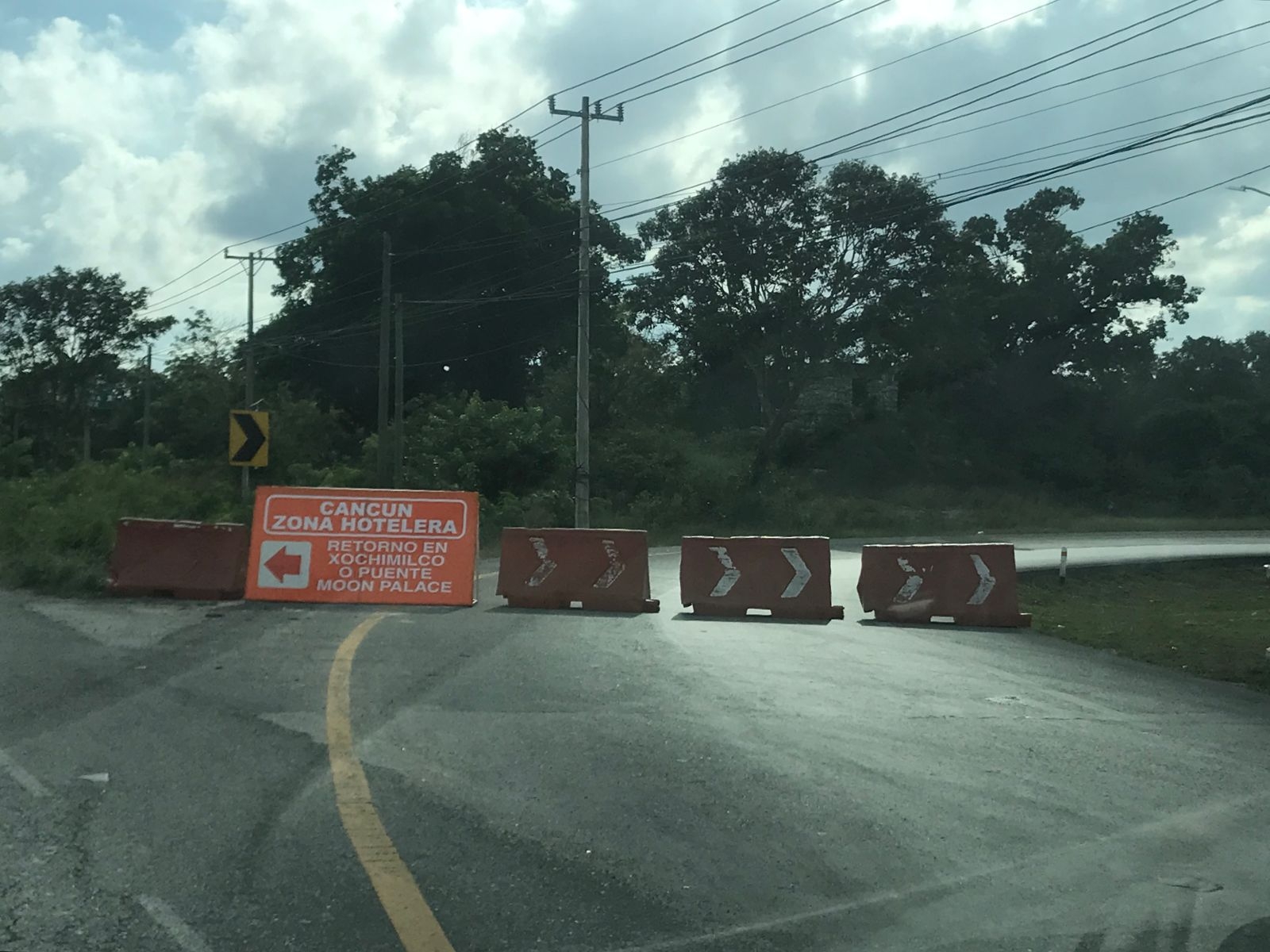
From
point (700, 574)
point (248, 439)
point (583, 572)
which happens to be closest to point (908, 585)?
point (700, 574)

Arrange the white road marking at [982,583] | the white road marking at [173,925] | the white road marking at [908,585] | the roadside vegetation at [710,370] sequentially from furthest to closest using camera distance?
the roadside vegetation at [710,370], the white road marking at [908,585], the white road marking at [982,583], the white road marking at [173,925]

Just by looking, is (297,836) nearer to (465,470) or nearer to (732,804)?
(732,804)

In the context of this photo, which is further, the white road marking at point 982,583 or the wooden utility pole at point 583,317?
the wooden utility pole at point 583,317

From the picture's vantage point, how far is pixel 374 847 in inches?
234

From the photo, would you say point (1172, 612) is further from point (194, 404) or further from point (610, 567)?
point (194, 404)

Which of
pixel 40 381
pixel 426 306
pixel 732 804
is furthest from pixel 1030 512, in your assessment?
pixel 732 804

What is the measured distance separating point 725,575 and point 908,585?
7.44ft

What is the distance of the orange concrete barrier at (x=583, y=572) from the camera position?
16.3 metres

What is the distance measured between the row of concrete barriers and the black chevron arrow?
11.0 feet

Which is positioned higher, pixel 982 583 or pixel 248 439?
pixel 248 439

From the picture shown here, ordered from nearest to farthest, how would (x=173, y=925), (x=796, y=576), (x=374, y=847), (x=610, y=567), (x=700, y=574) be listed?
1. (x=173, y=925)
2. (x=374, y=847)
3. (x=796, y=576)
4. (x=610, y=567)
5. (x=700, y=574)

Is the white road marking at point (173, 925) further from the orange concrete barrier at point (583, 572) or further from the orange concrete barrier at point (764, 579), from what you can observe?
the orange concrete barrier at point (764, 579)

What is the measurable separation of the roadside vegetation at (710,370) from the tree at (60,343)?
12 centimetres

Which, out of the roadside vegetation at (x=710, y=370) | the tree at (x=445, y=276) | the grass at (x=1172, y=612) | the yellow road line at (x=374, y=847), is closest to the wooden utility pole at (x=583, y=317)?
the roadside vegetation at (x=710, y=370)
